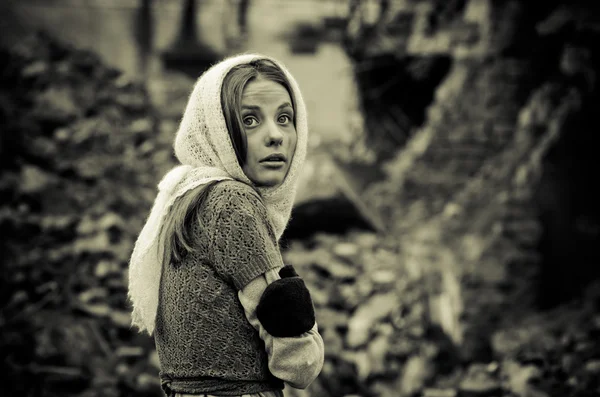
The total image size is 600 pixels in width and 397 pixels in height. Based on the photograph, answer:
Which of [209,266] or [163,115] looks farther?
[163,115]

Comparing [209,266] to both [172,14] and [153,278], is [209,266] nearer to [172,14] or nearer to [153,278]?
[153,278]

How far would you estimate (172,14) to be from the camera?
8.38 metres

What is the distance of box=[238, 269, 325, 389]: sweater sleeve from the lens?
2.09m

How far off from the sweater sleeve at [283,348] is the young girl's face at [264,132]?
31cm

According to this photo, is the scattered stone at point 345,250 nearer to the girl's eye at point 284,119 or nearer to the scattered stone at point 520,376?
the scattered stone at point 520,376

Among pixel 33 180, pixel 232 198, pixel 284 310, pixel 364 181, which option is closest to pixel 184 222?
pixel 232 198

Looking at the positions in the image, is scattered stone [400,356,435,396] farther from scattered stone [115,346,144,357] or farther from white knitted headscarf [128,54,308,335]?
white knitted headscarf [128,54,308,335]

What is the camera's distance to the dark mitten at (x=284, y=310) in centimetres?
206

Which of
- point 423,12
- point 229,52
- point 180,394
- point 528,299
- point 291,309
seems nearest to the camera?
point 291,309

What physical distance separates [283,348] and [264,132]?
0.61 metres

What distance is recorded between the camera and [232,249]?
211cm

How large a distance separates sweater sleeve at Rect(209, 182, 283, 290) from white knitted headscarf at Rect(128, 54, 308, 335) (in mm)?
100

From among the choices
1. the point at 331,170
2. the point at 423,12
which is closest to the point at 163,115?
the point at 331,170

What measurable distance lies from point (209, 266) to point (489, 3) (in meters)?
5.74
